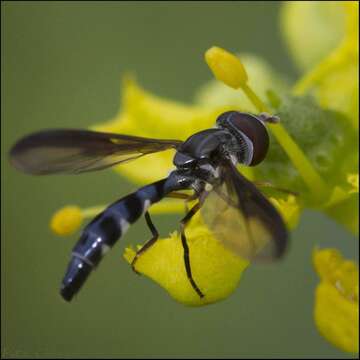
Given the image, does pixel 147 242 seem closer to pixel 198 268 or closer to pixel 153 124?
pixel 198 268

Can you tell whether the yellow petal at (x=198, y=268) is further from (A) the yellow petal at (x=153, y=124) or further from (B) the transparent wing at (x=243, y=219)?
(A) the yellow petal at (x=153, y=124)

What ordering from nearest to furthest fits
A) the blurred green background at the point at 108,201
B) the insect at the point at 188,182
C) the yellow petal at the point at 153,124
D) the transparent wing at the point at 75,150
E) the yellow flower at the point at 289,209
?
1. the insect at the point at 188,182
2. the transparent wing at the point at 75,150
3. the yellow flower at the point at 289,209
4. the yellow petal at the point at 153,124
5. the blurred green background at the point at 108,201

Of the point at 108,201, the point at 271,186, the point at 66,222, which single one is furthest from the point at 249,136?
the point at 108,201

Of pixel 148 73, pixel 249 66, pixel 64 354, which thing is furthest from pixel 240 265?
pixel 148 73

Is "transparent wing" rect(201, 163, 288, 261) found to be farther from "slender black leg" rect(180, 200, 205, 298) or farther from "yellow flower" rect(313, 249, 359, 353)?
"yellow flower" rect(313, 249, 359, 353)

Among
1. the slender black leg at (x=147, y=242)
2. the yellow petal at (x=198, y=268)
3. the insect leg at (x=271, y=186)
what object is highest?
the insect leg at (x=271, y=186)

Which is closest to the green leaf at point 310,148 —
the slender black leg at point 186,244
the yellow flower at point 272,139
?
the yellow flower at point 272,139

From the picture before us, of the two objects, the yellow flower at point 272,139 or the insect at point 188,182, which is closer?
the insect at point 188,182
